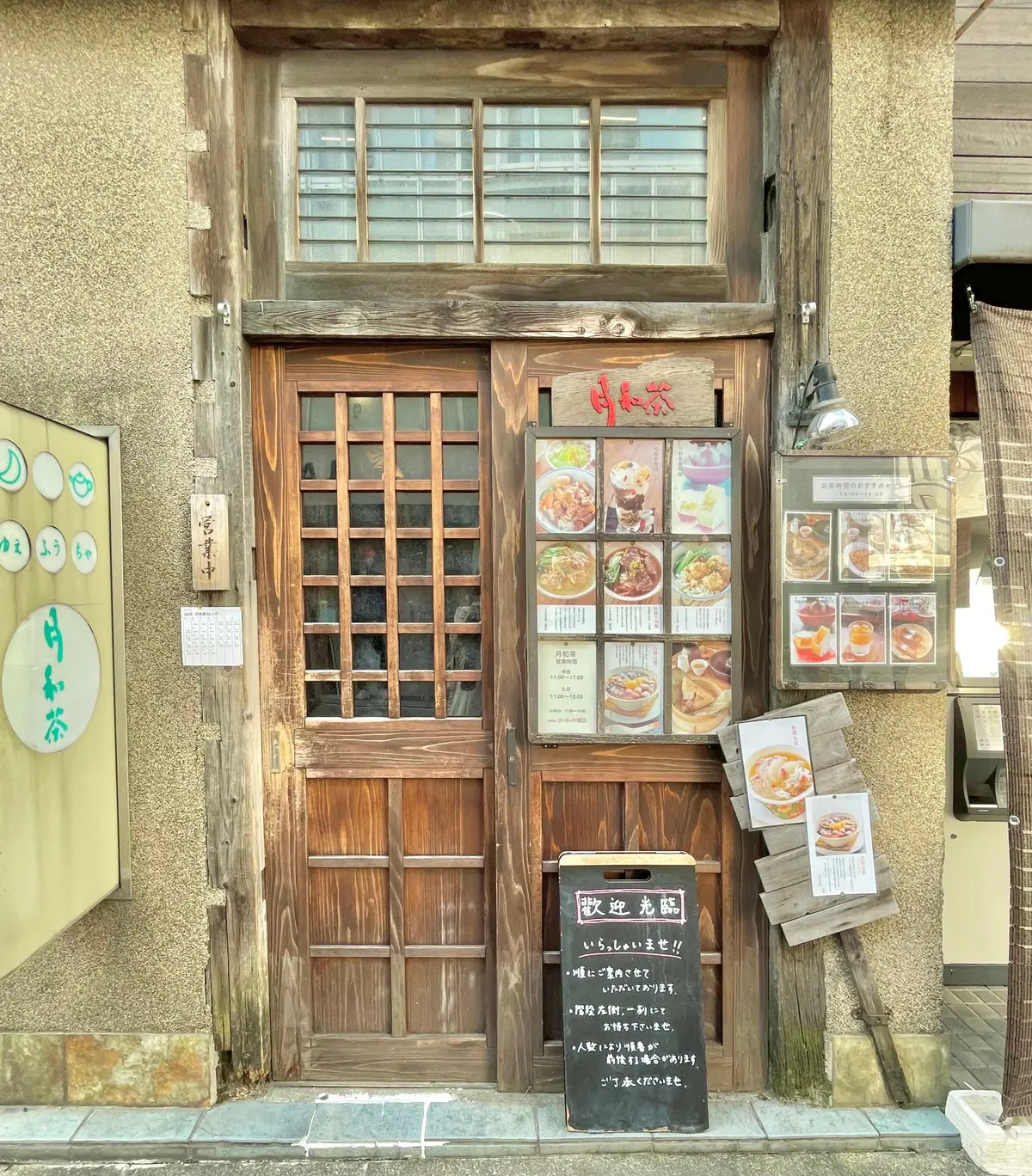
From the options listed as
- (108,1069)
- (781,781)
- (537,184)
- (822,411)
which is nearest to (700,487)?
(822,411)

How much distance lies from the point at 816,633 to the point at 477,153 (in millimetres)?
2618

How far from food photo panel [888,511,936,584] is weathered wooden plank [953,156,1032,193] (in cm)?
186

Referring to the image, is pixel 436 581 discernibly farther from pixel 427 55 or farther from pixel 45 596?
pixel 427 55

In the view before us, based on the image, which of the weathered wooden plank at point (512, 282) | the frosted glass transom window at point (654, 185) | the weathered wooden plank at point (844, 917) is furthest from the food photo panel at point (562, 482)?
the weathered wooden plank at point (844, 917)

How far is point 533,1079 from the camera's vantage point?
10.6 ft

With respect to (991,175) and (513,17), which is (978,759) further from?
(513,17)

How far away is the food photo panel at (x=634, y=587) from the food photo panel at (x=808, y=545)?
0.54 m

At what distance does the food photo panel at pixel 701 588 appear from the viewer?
3121mm

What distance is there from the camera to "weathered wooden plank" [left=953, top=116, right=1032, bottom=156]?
3.56 m

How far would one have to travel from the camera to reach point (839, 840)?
120 inches

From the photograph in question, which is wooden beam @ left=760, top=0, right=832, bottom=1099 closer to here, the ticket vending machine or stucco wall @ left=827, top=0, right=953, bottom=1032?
stucco wall @ left=827, top=0, right=953, bottom=1032

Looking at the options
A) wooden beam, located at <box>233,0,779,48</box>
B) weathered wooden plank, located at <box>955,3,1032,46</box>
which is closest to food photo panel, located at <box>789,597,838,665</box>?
wooden beam, located at <box>233,0,779,48</box>

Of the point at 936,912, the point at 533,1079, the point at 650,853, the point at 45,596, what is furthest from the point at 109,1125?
the point at 936,912

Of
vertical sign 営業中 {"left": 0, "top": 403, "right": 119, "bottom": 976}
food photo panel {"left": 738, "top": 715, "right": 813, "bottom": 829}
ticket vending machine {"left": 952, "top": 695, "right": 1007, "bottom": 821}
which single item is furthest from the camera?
ticket vending machine {"left": 952, "top": 695, "right": 1007, "bottom": 821}
